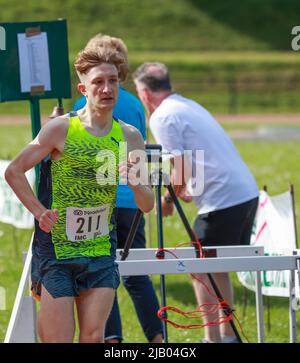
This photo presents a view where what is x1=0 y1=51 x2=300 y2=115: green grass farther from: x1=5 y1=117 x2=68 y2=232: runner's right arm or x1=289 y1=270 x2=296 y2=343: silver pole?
x1=5 y1=117 x2=68 y2=232: runner's right arm

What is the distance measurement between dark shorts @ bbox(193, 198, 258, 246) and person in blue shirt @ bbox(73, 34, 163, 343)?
0.50 meters

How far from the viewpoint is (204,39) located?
60.0 metres

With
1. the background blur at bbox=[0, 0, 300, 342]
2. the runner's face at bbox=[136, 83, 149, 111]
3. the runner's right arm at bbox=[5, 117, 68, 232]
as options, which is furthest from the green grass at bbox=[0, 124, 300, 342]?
the runner's right arm at bbox=[5, 117, 68, 232]

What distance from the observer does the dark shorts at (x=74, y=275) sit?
5406 millimetres

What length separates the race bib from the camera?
17.8ft

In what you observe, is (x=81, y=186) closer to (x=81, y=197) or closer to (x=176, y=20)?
(x=81, y=197)

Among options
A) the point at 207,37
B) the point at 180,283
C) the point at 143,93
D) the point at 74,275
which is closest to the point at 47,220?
the point at 74,275

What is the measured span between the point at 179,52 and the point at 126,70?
50.3m

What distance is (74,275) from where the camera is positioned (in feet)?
18.0

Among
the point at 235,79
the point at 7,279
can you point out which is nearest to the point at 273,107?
the point at 235,79

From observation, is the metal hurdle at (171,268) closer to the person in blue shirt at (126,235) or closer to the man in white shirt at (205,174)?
the person in blue shirt at (126,235)

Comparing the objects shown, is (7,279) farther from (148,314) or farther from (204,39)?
(204,39)

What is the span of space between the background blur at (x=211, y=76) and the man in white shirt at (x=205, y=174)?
821 mm

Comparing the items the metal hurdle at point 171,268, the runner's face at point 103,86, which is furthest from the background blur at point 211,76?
the runner's face at point 103,86
